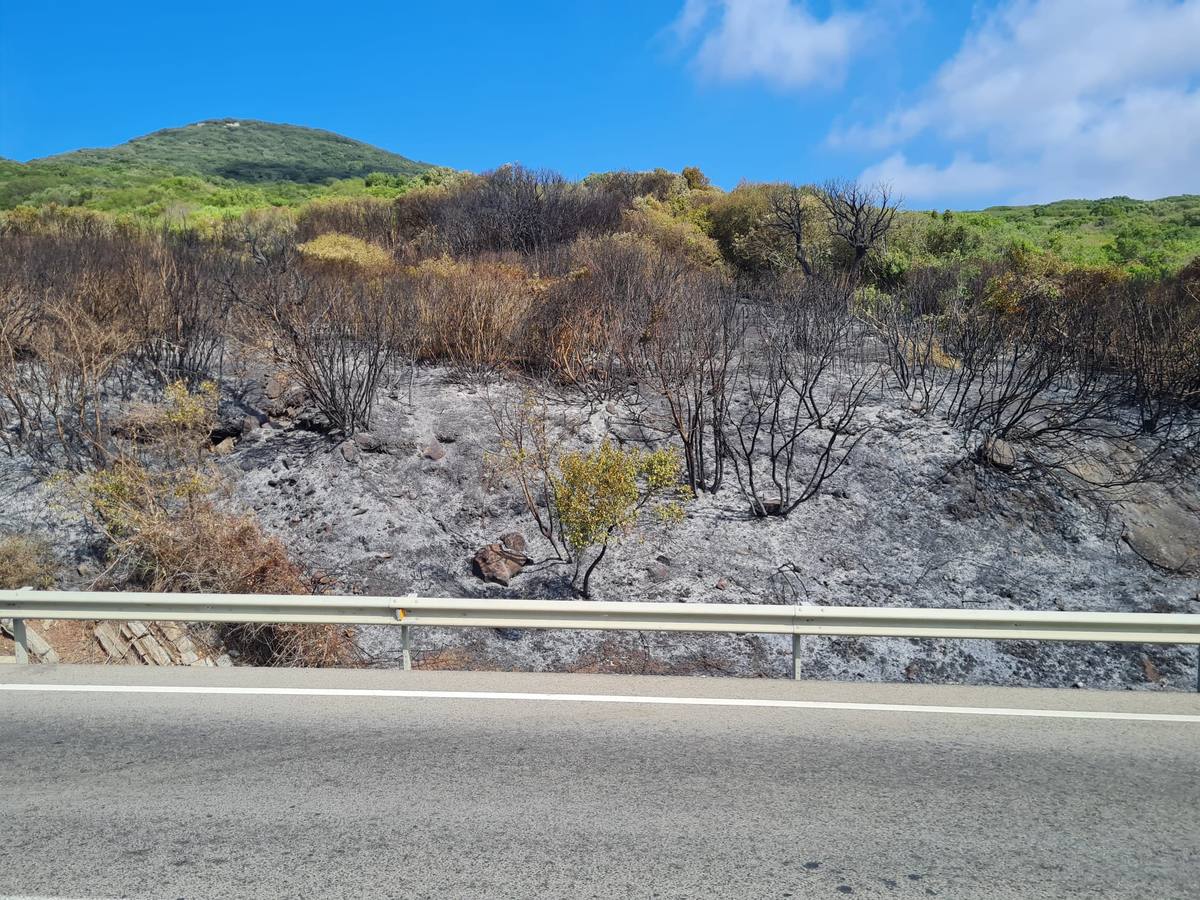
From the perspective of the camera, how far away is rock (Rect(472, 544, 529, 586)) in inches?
418

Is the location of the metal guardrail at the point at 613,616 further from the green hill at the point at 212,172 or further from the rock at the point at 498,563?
the green hill at the point at 212,172

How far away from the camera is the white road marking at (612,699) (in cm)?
589

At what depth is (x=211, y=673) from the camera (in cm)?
689

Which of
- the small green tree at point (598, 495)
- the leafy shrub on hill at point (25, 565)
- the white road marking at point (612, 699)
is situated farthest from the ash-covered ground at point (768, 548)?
the white road marking at point (612, 699)

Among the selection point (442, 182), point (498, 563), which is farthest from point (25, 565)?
point (442, 182)

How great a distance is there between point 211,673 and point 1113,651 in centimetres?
849

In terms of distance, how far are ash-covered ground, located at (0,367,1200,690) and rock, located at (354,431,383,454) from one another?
28 millimetres

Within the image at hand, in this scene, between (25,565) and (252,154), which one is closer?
(25,565)

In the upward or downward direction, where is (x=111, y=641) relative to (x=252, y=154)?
downward

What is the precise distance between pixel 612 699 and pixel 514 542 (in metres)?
5.11

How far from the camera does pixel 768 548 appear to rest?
35.6 ft

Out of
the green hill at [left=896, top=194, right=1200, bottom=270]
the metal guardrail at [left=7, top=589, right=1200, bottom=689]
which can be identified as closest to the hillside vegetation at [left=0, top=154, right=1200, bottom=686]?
the metal guardrail at [left=7, top=589, right=1200, bottom=689]

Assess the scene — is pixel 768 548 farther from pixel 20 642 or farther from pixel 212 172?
pixel 212 172

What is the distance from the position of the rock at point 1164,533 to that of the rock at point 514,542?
7446 mm
